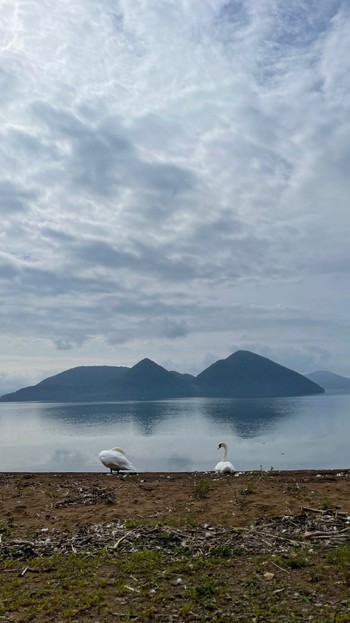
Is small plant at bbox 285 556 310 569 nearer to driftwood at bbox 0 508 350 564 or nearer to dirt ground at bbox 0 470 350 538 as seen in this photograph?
driftwood at bbox 0 508 350 564

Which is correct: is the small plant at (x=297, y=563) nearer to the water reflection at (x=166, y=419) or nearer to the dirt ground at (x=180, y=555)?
the dirt ground at (x=180, y=555)

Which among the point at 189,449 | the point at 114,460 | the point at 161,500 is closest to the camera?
the point at 161,500

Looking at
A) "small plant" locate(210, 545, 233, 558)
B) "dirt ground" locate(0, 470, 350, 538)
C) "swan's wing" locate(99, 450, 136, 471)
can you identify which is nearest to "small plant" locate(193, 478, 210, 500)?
"dirt ground" locate(0, 470, 350, 538)

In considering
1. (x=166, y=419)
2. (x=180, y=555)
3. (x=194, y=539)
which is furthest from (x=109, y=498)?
(x=166, y=419)

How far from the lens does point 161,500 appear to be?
597 inches

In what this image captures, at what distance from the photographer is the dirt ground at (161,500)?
1288cm

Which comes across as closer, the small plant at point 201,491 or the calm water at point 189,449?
the small plant at point 201,491

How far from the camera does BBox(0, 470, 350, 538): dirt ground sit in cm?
1288

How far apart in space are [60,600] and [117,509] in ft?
20.6

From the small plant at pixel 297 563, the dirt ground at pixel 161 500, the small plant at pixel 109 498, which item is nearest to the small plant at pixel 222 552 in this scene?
the small plant at pixel 297 563

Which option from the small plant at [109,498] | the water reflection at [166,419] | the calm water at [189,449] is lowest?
the calm water at [189,449]

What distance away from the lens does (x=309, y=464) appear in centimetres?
3603

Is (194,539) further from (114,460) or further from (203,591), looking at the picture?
(114,460)

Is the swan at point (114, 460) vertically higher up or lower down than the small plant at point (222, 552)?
higher up
